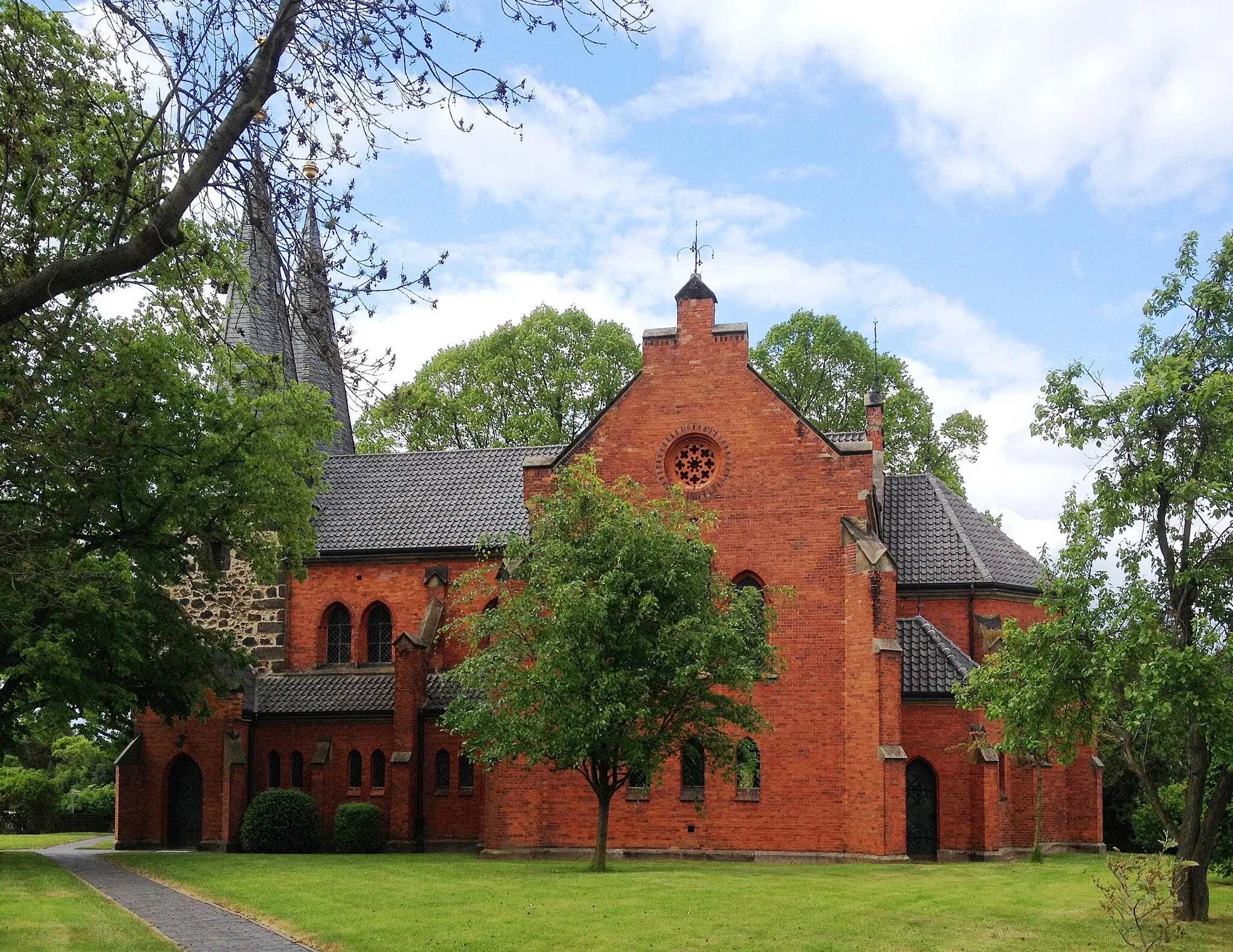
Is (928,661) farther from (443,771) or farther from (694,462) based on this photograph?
(443,771)

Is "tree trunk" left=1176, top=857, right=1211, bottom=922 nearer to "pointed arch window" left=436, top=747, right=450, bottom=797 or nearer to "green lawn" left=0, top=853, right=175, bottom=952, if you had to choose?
"green lawn" left=0, top=853, right=175, bottom=952

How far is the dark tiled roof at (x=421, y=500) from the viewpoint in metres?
35.5

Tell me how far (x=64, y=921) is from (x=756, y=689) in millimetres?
16402

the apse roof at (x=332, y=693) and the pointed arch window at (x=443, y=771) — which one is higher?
the apse roof at (x=332, y=693)

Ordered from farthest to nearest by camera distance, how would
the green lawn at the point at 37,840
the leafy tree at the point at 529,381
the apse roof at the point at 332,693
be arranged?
the leafy tree at the point at 529,381 → the green lawn at the point at 37,840 → the apse roof at the point at 332,693

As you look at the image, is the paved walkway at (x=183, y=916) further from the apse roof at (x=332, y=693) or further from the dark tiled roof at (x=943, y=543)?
the dark tiled roof at (x=943, y=543)

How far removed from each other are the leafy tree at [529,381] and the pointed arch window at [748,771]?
24.2m

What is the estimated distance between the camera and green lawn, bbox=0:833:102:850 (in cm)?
3522

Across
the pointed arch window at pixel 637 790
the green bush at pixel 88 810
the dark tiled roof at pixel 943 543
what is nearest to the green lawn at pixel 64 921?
the pointed arch window at pixel 637 790

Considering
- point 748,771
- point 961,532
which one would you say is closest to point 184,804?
point 748,771

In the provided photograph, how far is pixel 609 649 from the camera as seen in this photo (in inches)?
951

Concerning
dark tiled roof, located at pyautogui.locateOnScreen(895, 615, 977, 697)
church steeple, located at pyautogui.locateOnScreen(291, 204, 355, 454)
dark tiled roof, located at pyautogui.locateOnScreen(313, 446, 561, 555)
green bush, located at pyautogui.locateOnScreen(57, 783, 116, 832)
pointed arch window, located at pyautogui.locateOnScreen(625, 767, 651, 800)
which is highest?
dark tiled roof, located at pyautogui.locateOnScreen(313, 446, 561, 555)

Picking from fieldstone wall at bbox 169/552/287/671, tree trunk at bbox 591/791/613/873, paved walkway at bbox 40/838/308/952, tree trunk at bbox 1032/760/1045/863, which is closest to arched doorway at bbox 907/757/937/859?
tree trunk at bbox 1032/760/1045/863

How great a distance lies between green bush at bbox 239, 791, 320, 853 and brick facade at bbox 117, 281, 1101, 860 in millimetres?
926
